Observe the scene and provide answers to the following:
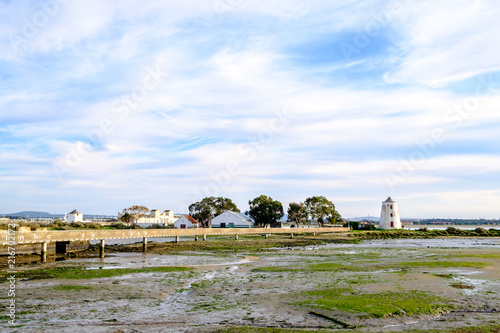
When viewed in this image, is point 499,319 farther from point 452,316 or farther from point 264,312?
point 264,312

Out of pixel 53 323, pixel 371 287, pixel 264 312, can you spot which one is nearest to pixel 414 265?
pixel 371 287

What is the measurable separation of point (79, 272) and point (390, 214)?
98390 millimetres

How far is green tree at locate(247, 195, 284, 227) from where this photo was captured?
103 m

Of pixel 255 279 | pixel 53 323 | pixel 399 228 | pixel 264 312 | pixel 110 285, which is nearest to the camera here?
pixel 53 323

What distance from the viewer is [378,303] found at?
14.2m

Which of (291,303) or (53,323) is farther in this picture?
(291,303)

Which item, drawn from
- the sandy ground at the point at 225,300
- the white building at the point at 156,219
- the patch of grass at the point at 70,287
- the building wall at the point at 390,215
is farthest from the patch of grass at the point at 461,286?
the white building at the point at 156,219

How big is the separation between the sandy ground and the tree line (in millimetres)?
78722

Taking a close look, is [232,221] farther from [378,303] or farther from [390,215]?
[378,303]

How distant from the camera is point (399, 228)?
11162 cm

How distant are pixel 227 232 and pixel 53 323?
58167mm

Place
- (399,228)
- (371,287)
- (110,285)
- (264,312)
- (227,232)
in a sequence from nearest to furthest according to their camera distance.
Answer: (264,312), (371,287), (110,285), (227,232), (399,228)

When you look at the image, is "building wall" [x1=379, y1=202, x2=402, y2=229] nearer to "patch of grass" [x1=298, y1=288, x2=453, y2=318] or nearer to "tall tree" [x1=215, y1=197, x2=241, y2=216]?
"tall tree" [x1=215, y1=197, x2=241, y2=216]

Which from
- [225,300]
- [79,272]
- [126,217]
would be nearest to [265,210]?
[126,217]
